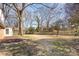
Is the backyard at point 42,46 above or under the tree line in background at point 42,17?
under

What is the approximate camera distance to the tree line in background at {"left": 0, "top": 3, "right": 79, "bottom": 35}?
1.86 meters

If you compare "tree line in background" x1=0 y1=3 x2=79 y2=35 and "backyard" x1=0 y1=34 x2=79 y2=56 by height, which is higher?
"tree line in background" x1=0 y1=3 x2=79 y2=35

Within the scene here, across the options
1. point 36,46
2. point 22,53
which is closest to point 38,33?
point 36,46

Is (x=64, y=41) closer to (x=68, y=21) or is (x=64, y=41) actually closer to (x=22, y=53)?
(x=68, y=21)

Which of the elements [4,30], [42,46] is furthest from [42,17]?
[4,30]

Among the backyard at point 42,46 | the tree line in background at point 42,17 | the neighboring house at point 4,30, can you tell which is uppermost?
the tree line in background at point 42,17

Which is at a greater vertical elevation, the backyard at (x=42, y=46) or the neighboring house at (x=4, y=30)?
the neighboring house at (x=4, y=30)

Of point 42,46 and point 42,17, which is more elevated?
point 42,17

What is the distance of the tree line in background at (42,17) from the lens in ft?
6.09

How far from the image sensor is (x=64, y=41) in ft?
6.12

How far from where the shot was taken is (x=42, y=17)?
187cm

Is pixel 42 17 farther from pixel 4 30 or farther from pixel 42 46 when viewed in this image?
pixel 4 30

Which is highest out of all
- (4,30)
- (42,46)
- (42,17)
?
(42,17)

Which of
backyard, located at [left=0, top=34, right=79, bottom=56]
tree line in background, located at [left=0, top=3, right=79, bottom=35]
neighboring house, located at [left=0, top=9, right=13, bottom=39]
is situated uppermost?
tree line in background, located at [left=0, top=3, right=79, bottom=35]
